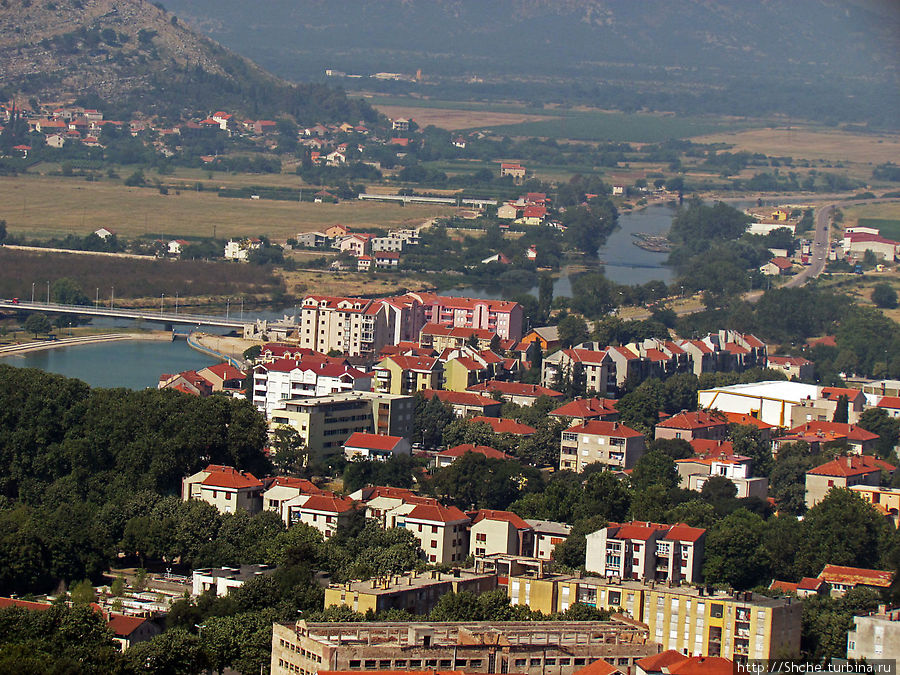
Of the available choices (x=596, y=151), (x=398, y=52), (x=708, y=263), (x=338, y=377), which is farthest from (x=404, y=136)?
(x=338, y=377)

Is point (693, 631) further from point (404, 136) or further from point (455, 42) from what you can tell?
point (455, 42)

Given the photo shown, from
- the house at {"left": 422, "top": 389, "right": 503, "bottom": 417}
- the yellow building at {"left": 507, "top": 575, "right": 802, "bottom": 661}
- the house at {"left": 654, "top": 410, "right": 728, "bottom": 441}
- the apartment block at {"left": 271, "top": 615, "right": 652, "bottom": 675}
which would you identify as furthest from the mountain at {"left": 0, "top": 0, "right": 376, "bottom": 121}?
the apartment block at {"left": 271, "top": 615, "right": 652, "bottom": 675}

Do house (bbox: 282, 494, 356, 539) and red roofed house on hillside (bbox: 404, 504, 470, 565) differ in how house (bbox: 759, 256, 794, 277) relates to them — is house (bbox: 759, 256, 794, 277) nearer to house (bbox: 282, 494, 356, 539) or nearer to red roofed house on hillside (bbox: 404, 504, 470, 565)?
house (bbox: 282, 494, 356, 539)

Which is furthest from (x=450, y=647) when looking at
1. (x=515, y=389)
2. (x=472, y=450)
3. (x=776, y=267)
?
(x=776, y=267)

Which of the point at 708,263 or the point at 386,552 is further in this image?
the point at 708,263

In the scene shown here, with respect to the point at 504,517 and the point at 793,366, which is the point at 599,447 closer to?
the point at 504,517

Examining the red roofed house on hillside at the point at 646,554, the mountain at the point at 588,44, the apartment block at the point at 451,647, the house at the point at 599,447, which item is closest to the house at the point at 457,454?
the house at the point at 599,447

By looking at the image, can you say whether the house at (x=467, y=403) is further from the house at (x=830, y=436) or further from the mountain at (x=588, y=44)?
the mountain at (x=588, y=44)
